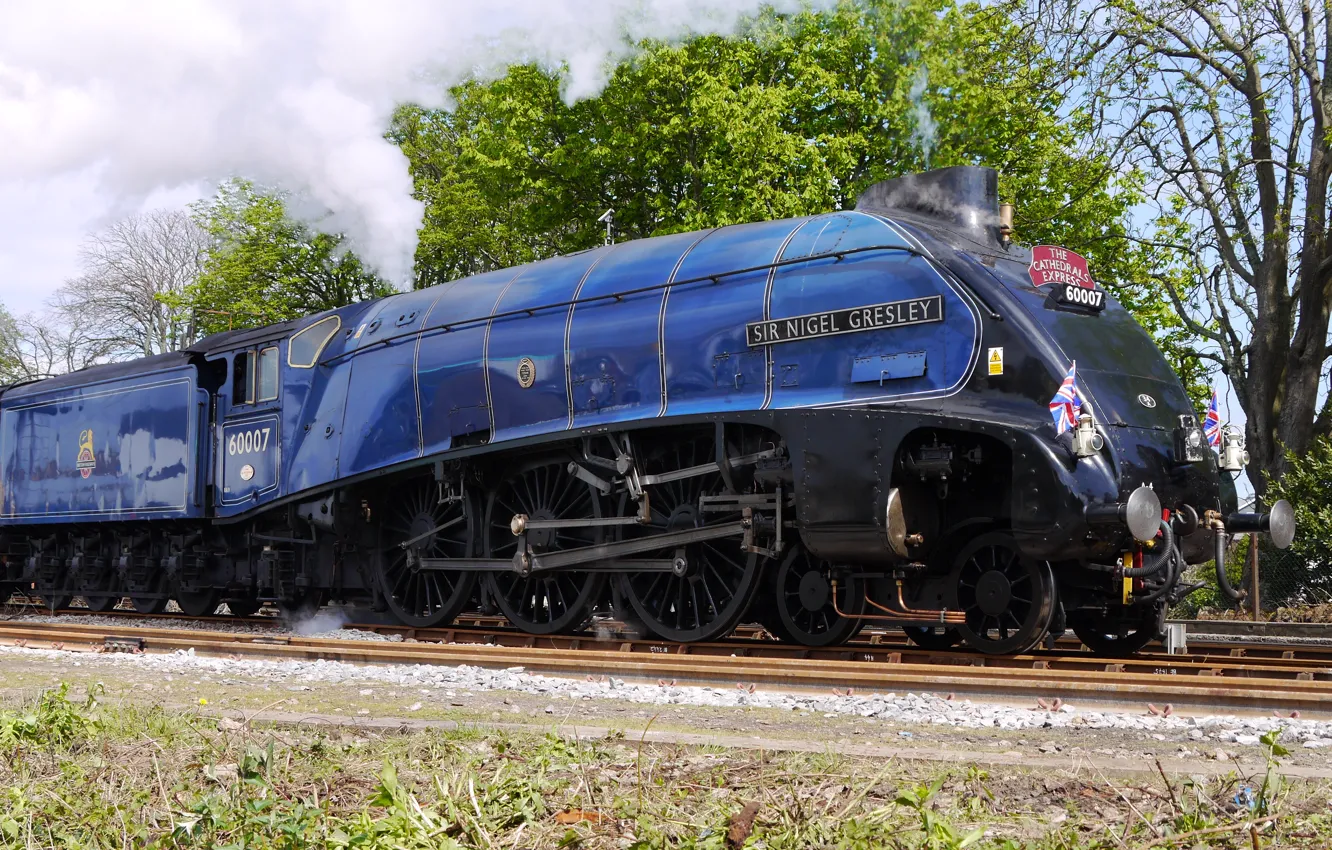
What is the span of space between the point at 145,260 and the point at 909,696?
3988 centimetres

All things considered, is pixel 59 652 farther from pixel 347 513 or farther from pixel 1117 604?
pixel 1117 604

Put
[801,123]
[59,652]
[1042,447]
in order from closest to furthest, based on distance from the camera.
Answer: [1042,447] < [59,652] < [801,123]

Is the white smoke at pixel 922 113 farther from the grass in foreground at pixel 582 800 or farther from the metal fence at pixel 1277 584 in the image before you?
the grass in foreground at pixel 582 800

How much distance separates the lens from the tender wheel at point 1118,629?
8703 mm

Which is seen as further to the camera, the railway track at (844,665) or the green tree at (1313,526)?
the green tree at (1313,526)

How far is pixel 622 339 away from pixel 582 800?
229 inches

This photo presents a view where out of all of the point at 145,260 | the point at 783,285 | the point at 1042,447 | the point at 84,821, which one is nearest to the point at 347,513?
the point at 783,285

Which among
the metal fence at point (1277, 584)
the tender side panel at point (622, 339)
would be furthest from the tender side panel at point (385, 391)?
the metal fence at point (1277, 584)

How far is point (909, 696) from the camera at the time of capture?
6.55 m

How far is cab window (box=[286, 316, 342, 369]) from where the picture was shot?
12.6m

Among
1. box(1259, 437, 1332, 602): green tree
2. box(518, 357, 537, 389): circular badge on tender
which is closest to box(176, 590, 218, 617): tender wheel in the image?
box(518, 357, 537, 389): circular badge on tender

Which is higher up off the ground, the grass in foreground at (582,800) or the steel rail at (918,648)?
the steel rail at (918,648)

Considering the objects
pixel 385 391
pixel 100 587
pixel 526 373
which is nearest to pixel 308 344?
pixel 385 391

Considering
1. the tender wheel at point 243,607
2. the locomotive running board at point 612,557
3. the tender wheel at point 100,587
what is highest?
the locomotive running board at point 612,557
